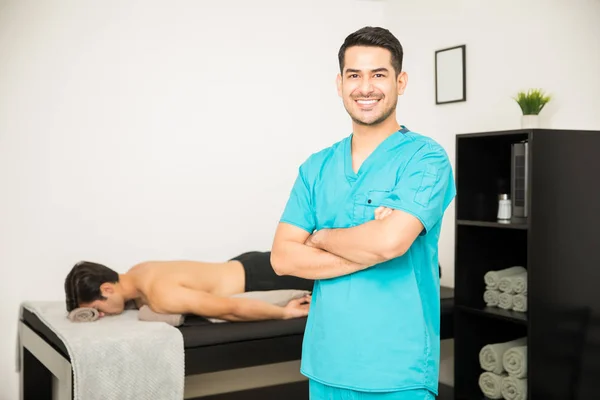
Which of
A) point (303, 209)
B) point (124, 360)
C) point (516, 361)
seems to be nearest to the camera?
point (303, 209)

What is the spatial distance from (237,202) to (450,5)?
163cm

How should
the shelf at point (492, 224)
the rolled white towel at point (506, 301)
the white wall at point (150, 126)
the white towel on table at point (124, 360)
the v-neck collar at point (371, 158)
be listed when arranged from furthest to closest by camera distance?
the white wall at point (150, 126) < the rolled white towel at point (506, 301) < the shelf at point (492, 224) < the white towel on table at point (124, 360) < the v-neck collar at point (371, 158)

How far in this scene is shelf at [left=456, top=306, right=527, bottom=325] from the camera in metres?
2.63

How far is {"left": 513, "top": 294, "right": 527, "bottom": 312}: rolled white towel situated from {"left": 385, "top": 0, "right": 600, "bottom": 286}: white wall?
2.75 ft

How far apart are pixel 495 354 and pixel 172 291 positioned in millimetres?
1378

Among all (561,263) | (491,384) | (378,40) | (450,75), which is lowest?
(491,384)

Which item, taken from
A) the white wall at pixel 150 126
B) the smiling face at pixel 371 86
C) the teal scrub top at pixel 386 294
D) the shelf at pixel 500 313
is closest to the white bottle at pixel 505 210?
the shelf at pixel 500 313

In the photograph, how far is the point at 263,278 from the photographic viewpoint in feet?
10.9

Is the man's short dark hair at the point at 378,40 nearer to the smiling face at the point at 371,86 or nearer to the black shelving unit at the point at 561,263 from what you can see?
the smiling face at the point at 371,86

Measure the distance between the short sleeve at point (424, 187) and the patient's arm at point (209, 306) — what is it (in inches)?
58.6

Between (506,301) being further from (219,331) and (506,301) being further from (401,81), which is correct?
(401,81)

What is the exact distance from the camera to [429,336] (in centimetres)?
159

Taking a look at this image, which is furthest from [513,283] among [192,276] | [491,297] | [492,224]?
[192,276]

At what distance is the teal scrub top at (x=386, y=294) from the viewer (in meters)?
1.56
